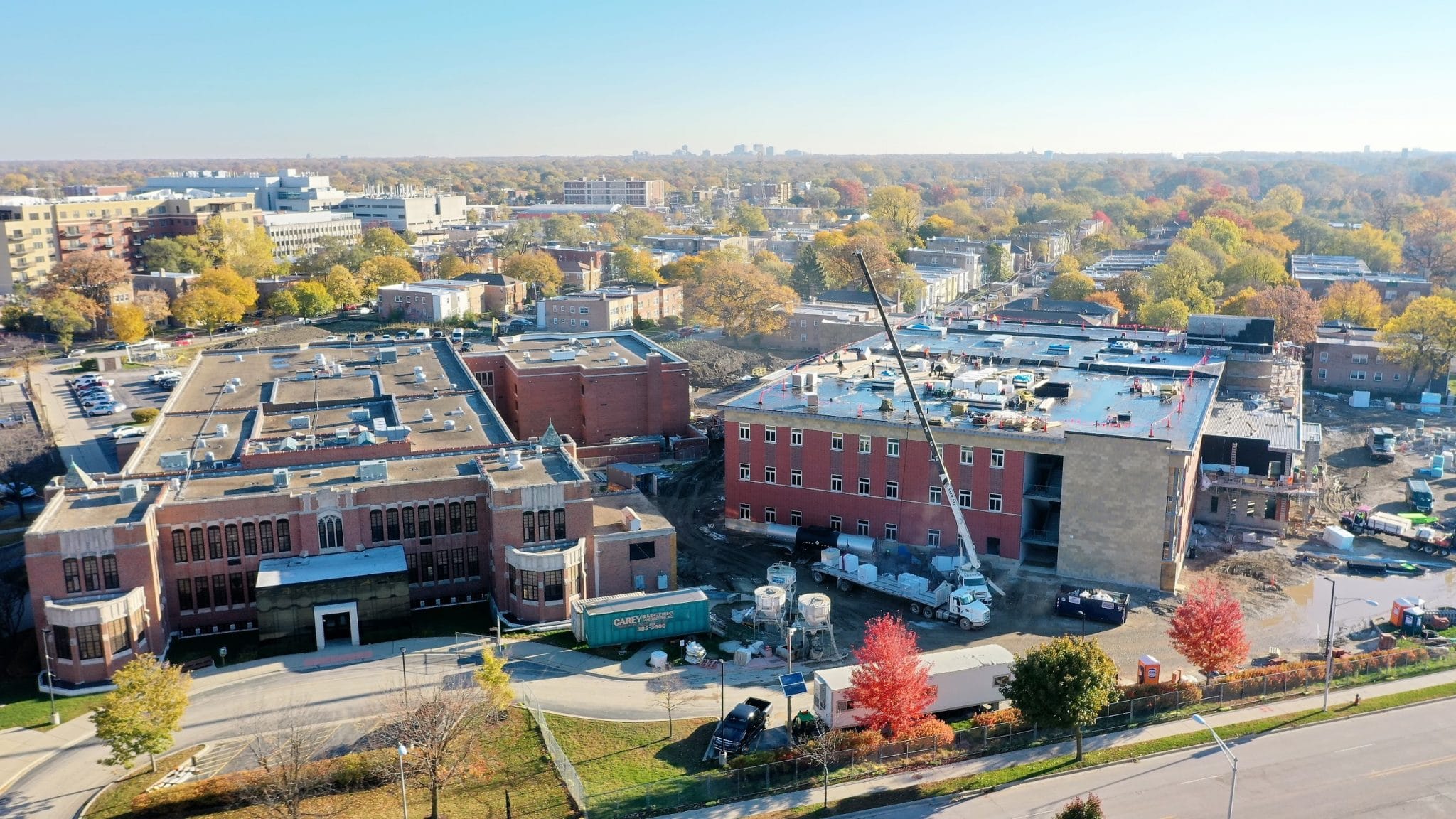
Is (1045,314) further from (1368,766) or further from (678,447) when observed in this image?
(1368,766)

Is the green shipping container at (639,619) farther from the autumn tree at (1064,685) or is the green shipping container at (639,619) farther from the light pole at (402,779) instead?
the autumn tree at (1064,685)

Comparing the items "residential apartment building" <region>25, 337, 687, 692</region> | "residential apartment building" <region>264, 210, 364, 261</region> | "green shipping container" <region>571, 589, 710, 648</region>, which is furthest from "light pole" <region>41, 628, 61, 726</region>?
"residential apartment building" <region>264, 210, 364, 261</region>

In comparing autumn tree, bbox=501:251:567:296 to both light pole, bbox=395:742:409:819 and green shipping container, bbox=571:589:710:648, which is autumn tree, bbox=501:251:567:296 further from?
light pole, bbox=395:742:409:819

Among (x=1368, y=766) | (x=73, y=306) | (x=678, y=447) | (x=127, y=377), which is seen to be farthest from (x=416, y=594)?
(x=73, y=306)

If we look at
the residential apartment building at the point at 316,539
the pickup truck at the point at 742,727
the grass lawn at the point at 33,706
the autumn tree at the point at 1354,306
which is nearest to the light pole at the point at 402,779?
the pickup truck at the point at 742,727

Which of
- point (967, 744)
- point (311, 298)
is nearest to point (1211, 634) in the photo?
point (967, 744)

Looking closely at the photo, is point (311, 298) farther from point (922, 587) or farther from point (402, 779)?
point (402, 779)
